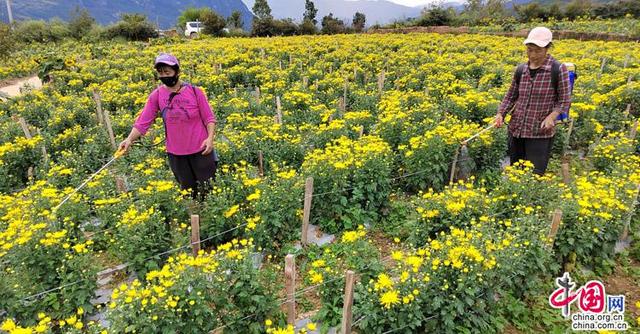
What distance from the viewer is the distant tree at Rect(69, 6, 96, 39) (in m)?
35.0

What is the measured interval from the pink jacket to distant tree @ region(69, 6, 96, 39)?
119 feet

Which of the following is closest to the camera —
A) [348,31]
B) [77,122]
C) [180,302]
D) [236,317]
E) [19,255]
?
[180,302]

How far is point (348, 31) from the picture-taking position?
1559 inches

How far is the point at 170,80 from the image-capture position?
4570 millimetres

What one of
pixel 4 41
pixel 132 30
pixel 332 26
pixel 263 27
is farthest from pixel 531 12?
pixel 4 41

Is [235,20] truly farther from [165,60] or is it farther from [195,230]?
[195,230]

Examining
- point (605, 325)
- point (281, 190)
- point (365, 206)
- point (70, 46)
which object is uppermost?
point (70, 46)

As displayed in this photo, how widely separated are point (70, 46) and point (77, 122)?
23.7 m

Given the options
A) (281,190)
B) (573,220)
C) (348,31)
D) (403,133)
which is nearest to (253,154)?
(281,190)

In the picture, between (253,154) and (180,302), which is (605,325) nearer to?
(180,302)

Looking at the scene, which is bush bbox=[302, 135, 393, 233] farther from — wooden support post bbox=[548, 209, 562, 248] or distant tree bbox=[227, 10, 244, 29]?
distant tree bbox=[227, 10, 244, 29]

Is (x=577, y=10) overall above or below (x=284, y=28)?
above

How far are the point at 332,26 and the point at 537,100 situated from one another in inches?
1460

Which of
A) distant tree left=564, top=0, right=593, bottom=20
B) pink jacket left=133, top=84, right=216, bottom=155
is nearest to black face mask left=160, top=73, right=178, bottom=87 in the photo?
pink jacket left=133, top=84, right=216, bottom=155
